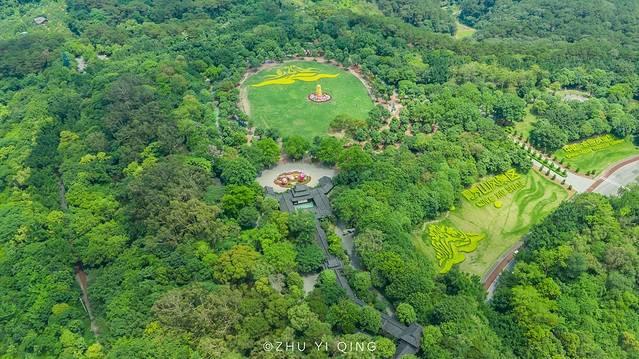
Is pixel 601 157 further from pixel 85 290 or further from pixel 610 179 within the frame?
pixel 85 290

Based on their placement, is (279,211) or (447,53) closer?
(279,211)

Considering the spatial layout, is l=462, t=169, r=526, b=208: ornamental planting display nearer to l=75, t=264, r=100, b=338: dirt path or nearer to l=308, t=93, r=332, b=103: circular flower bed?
l=308, t=93, r=332, b=103: circular flower bed

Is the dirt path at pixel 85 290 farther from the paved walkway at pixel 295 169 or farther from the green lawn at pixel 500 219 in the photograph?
the green lawn at pixel 500 219

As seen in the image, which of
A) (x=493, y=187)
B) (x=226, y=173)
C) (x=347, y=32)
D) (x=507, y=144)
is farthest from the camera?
(x=347, y=32)

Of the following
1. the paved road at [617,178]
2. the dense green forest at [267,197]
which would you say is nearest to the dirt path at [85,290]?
the dense green forest at [267,197]

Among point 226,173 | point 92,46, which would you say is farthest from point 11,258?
point 92,46

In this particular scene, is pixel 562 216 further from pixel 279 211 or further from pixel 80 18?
pixel 80 18

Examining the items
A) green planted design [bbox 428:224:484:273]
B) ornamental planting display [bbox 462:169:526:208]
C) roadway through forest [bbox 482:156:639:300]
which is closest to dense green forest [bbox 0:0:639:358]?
ornamental planting display [bbox 462:169:526:208]
